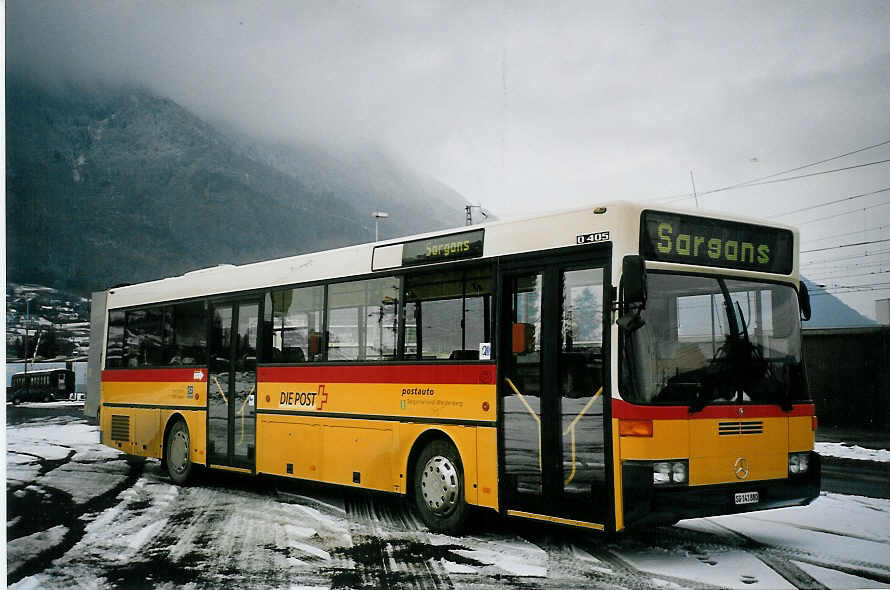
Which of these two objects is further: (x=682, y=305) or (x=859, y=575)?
(x=682, y=305)

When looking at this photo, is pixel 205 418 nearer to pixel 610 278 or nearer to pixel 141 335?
pixel 141 335

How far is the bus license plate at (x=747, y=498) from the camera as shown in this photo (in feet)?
24.5

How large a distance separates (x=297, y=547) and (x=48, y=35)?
23.9 ft

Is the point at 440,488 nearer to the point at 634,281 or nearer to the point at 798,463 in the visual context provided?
the point at 634,281

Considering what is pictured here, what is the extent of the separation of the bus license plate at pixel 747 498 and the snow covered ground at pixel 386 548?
19.7 inches

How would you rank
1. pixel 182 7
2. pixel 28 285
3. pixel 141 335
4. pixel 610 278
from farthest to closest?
pixel 28 285
pixel 141 335
pixel 182 7
pixel 610 278

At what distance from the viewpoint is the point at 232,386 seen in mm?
12578

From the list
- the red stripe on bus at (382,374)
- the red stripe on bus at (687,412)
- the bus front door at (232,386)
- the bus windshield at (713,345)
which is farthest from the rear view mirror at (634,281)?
the bus front door at (232,386)

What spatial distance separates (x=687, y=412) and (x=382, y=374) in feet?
12.5

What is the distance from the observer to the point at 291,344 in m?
11.6

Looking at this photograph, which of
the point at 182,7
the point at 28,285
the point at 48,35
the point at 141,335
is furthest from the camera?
the point at 28,285

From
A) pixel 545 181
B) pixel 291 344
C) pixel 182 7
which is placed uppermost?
pixel 182 7

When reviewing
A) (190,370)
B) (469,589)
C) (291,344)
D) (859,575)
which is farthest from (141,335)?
(859,575)

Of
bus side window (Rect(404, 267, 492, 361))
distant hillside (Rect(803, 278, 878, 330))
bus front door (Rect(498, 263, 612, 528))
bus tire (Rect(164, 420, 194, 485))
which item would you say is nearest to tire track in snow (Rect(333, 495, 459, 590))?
bus front door (Rect(498, 263, 612, 528))
